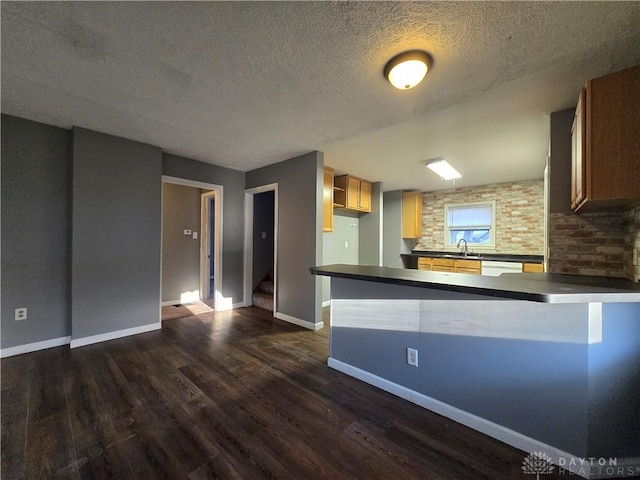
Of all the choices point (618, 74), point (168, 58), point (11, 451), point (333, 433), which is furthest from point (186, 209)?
point (618, 74)

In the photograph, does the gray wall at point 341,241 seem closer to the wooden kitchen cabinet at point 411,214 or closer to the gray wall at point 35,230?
the wooden kitchen cabinet at point 411,214

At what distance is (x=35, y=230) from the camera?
2.75 m

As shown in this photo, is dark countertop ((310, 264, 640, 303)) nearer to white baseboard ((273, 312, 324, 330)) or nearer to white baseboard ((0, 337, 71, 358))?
white baseboard ((273, 312, 324, 330))

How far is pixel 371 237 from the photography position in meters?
5.65

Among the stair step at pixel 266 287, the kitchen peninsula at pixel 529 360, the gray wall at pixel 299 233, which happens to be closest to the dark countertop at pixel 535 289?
the kitchen peninsula at pixel 529 360

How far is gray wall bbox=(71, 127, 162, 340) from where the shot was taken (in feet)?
9.46

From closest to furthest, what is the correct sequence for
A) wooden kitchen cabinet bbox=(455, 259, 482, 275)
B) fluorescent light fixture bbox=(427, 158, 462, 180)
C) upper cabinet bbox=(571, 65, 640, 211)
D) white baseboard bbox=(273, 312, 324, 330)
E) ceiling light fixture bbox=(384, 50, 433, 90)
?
upper cabinet bbox=(571, 65, 640, 211) → ceiling light fixture bbox=(384, 50, 433, 90) → white baseboard bbox=(273, 312, 324, 330) → fluorescent light fixture bbox=(427, 158, 462, 180) → wooden kitchen cabinet bbox=(455, 259, 482, 275)

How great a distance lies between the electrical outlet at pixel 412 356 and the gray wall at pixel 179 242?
14.6ft

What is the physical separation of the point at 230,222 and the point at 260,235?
72 centimetres

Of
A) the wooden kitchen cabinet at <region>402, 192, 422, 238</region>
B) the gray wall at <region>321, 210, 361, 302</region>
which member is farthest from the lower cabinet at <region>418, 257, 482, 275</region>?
the gray wall at <region>321, 210, 361, 302</region>

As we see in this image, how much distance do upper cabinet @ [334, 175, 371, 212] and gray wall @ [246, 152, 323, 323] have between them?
126 cm

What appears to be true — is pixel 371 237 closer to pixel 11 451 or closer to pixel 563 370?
pixel 563 370

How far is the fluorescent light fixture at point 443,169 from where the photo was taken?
13.1ft

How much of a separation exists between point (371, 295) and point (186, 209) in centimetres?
430
